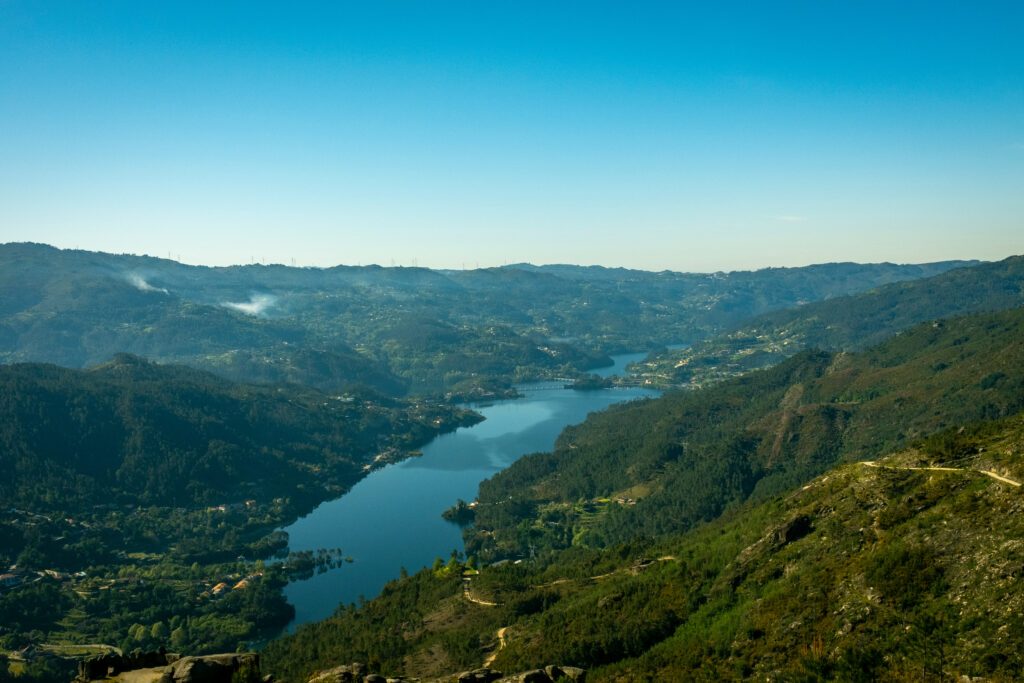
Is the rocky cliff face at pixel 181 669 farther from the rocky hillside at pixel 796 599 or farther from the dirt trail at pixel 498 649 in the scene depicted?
the rocky hillside at pixel 796 599

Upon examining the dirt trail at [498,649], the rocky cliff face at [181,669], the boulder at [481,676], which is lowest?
the dirt trail at [498,649]

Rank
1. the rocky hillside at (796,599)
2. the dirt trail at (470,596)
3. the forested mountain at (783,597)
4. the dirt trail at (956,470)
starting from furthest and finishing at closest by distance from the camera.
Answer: the dirt trail at (470,596) < the dirt trail at (956,470) < the forested mountain at (783,597) < the rocky hillside at (796,599)

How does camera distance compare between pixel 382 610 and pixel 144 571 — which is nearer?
pixel 382 610

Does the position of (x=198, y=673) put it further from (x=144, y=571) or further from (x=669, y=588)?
(x=144, y=571)

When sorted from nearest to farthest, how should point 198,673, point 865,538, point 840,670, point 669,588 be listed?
1. point 840,670
2. point 198,673
3. point 865,538
4. point 669,588

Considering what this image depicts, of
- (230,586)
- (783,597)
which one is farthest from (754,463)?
(783,597)

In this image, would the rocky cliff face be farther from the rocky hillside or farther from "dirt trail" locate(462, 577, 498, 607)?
"dirt trail" locate(462, 577, 498, 607)

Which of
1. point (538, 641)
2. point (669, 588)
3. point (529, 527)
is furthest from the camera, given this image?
point (529, 527)

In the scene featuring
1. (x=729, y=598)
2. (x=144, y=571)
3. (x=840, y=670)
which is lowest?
(x=144, y=571)

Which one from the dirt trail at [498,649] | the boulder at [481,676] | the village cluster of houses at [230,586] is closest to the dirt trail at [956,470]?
the boulder at [481,676]

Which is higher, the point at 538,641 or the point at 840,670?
the point at 840,670

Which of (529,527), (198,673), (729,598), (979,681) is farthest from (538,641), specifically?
(529,527)
